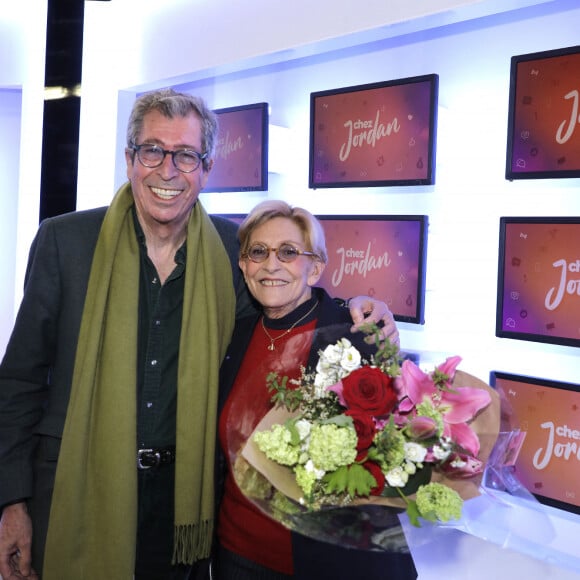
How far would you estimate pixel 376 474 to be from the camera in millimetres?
1326

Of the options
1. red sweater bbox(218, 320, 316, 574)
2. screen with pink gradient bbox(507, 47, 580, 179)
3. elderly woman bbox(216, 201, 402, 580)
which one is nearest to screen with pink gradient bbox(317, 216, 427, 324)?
screen with pink gradient bbox(507, 47, 580, 179)

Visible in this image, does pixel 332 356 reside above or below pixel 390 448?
above

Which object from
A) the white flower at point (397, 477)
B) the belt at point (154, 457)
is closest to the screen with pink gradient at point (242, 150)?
the belt at point (154, 457)

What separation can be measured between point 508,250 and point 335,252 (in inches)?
34.4

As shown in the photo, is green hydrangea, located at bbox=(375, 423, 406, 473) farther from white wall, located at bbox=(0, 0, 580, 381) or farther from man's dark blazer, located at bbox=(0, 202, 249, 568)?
white wall, located at bbox=(0, 0, 580, 381)

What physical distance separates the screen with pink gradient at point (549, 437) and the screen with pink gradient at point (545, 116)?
28.5 inches

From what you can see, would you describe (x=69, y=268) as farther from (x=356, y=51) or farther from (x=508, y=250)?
(x=356, y=51)

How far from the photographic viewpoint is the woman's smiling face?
6.78ft

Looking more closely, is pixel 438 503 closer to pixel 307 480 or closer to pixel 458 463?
pixel 458 463

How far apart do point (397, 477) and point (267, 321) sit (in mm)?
902

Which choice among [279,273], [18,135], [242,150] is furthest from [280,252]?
[18,135]

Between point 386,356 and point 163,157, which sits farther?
point 163,157

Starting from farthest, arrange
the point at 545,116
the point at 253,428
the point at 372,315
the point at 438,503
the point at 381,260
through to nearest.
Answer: the point at 381,260, the point at 545,116, the point at 372,315, the point at 253,428, the point at 438,503

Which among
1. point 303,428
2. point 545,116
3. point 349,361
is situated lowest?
point 303,428
